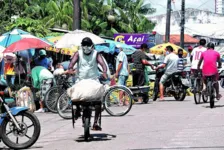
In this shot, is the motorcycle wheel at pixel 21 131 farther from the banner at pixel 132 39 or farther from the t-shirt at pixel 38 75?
the banner at pixel 132 39

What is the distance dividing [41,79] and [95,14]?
35489 mm

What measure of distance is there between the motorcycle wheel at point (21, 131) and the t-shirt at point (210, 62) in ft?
24.1

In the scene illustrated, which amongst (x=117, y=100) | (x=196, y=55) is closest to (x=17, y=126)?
(x=117, y=100)

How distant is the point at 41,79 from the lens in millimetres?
15828

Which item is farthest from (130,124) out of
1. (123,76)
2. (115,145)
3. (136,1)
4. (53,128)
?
(136,1)

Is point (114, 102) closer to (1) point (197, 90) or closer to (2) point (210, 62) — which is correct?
(2) point (210, 62)

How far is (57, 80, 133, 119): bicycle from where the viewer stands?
1327 centimetres

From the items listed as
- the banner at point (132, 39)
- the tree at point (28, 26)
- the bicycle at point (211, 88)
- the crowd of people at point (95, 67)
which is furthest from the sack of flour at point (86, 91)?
the banner at point (132, 39)

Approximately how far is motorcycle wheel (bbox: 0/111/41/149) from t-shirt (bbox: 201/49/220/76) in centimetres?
734

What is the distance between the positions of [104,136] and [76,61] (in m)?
1.51

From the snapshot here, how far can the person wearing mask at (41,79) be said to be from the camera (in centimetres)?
1568

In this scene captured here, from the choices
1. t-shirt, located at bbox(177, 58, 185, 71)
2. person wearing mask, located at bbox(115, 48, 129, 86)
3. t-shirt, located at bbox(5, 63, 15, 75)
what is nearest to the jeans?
t-shirt, located at bbox(5, 63, 15, 75)

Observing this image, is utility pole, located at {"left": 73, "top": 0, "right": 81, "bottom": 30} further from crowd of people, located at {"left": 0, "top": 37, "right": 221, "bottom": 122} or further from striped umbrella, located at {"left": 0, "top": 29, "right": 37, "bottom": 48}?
striped umbrella, located at {"left": 0, "top": 29, "right": 37, "bottom": 48}

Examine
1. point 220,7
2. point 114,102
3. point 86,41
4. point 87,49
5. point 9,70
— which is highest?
point 220,7
